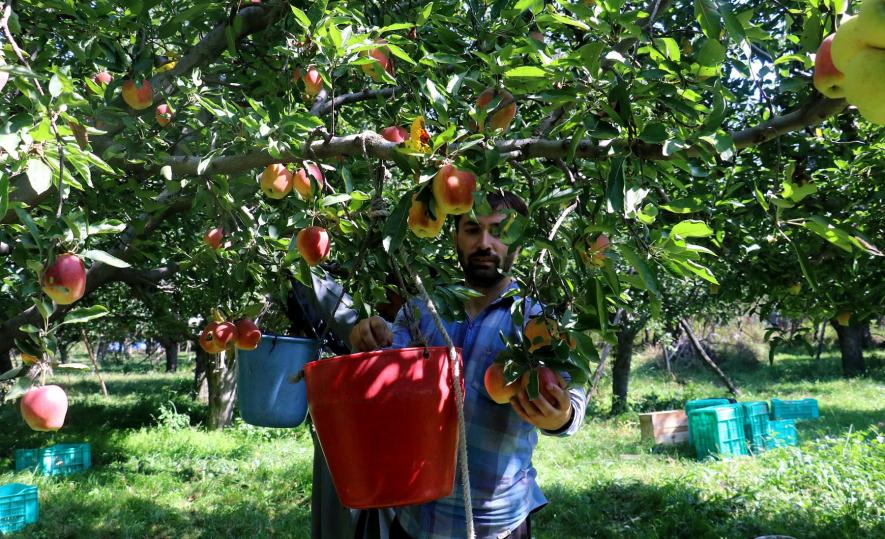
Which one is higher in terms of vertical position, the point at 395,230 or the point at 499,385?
the point at 395,230

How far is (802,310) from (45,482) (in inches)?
240

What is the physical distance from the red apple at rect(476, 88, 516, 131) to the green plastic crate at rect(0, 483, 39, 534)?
4.66 meters

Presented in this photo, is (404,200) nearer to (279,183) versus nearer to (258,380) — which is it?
(279,183)

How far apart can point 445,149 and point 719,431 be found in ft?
20.1

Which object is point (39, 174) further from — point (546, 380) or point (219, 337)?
point (219, 337)

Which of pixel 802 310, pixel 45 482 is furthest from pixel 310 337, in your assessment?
pixel 45 482

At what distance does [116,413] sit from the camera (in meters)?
10.6

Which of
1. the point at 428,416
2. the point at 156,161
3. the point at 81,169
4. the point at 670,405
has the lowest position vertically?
the point at 670,405

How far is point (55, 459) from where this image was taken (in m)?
6.35

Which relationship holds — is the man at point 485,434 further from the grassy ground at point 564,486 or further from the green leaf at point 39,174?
the grassy ground at point 564,486

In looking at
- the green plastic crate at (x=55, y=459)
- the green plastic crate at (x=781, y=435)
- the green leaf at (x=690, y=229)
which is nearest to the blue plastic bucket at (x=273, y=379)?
the green leaf at (x=690, y=229)

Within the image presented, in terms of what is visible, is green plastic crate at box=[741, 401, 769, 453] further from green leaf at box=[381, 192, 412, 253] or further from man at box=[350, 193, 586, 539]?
green leaf at box=[381, 192, 412, 253]

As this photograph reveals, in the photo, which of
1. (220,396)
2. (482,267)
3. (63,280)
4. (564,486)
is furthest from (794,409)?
(63,280)

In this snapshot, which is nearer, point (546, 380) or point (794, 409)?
point (546, 380)
